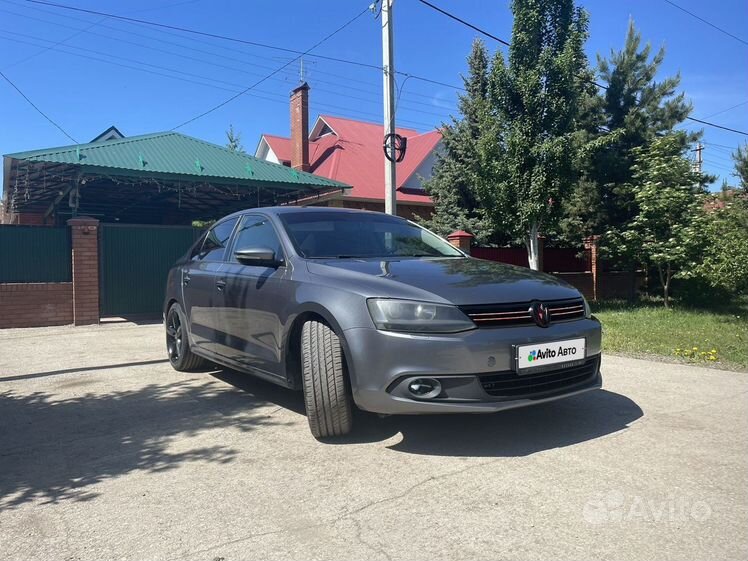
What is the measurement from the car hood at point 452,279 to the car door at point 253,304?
0.46 m

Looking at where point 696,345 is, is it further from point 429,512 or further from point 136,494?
point 136,494

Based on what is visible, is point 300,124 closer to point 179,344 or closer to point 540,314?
point 179,344

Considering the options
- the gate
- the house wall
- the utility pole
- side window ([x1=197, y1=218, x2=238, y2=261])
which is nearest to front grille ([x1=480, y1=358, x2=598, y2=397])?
side window ([x1=197, y1=218, x2=238, y2=261])

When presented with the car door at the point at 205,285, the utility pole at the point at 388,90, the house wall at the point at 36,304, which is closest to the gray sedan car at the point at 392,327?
the car door at the point at 205,285

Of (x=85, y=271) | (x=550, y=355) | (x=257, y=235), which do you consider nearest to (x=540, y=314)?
(x=550, y=355)

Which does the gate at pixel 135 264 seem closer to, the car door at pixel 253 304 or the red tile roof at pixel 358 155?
the car door at pixel 253 304

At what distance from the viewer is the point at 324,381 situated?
3.61m

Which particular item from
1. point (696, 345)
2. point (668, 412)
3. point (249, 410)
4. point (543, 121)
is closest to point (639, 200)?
point (543, 121)

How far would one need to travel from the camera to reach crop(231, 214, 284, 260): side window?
4.62 meters

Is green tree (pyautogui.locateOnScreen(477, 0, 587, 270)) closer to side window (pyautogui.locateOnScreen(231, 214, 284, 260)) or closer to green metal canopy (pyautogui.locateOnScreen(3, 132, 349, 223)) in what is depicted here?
green metal canopy (pyautogui.locateOnScreen(3, 132, 349, 223))

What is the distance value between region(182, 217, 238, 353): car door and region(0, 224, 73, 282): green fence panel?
625 centimetres

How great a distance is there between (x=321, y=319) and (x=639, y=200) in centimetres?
1252

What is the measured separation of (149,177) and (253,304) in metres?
8.97

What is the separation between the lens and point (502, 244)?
17953mm
